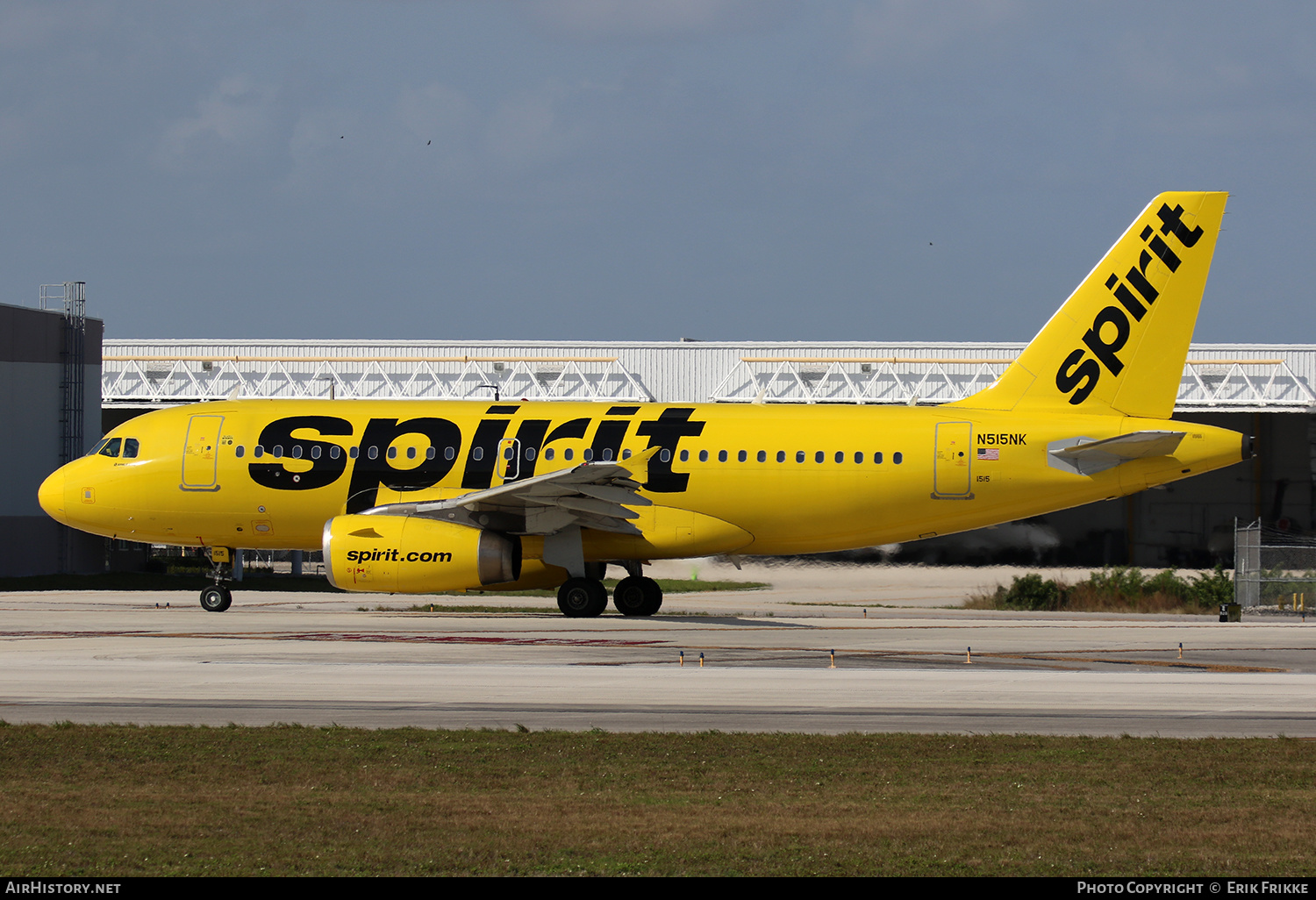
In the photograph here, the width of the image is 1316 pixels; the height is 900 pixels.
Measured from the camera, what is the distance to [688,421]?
32031mm

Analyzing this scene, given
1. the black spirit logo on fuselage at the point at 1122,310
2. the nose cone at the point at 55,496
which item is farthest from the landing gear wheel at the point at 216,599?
the black spirit logo on fuselage at the point at 1122,310

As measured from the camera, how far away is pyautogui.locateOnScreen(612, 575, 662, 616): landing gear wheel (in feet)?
106

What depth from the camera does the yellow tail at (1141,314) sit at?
3091 centimetres

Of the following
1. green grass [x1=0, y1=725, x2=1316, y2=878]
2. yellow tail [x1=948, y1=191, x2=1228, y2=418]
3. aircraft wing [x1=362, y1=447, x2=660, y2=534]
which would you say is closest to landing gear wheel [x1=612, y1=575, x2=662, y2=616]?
aircraft wing [x1=362, y1=447, x2=660, y2=534]

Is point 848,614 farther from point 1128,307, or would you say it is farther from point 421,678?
point 421,678

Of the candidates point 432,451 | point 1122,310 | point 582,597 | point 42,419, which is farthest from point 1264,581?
point 42,419

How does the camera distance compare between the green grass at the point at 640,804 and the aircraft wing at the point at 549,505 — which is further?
the aircraft wing at the point at 549,505

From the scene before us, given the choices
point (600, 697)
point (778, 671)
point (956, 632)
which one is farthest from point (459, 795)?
point (956, 632)

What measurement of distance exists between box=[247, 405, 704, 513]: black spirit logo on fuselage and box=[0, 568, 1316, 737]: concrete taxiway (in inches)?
125

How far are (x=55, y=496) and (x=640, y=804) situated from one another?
87.0ft

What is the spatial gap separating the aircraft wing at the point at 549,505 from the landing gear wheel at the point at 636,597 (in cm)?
203

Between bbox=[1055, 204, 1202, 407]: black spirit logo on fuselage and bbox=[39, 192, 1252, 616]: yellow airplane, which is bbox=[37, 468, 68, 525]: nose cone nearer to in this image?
bbox=[39, 192, 1252, 616]: yellow airplane

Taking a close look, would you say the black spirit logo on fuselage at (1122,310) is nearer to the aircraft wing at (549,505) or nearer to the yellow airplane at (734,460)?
the yellow airplane at (734,460)

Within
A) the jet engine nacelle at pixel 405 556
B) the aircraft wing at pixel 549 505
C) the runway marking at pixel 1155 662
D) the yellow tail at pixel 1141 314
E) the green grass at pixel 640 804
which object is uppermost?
the yellow tail at pixel 1141 314
